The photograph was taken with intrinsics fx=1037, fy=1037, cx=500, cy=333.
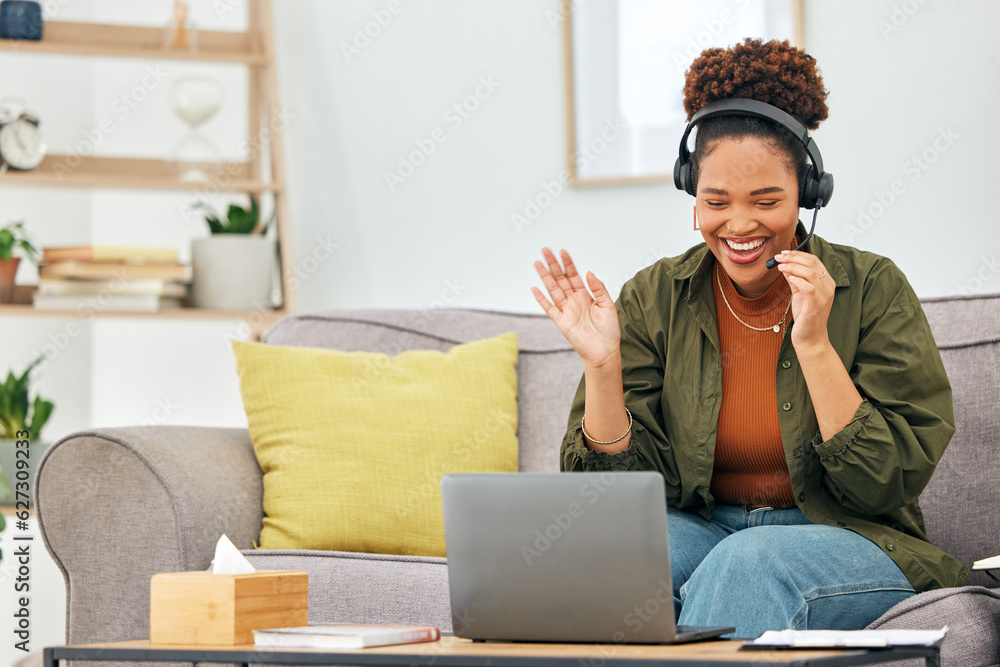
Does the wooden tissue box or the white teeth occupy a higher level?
the white teeth

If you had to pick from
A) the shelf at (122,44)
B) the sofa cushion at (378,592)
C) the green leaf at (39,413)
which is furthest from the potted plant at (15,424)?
the sofa cushion at (378,592)

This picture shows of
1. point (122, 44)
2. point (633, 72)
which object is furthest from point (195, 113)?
point (633, 72)

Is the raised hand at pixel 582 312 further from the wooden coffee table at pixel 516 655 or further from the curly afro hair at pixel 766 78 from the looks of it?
the wooden coffee table at pixel 516 655

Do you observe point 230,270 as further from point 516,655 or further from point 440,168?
point 516,655

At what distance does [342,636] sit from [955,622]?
718 millimetres

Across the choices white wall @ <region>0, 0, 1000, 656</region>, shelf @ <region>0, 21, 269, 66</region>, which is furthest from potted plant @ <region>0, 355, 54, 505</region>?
shelf @ <region>0, 21, 269, 66</region>

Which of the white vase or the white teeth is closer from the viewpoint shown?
the white teeth

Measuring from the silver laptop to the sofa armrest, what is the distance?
2.31 feet

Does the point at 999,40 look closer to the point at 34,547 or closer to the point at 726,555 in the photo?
the point at 726,555

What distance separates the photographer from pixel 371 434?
1754 millimetres

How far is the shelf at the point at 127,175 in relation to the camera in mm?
2535

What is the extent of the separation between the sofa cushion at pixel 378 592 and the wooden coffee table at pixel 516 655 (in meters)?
0.51

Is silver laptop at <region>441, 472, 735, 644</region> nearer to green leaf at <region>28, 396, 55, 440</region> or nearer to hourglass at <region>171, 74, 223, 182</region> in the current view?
green leaf at <region>28, 396, 55, 440</region>

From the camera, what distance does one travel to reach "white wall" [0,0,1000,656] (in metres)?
2.28
